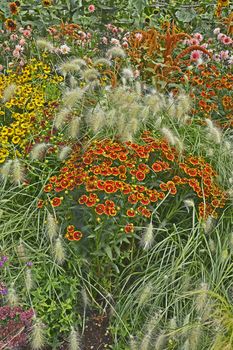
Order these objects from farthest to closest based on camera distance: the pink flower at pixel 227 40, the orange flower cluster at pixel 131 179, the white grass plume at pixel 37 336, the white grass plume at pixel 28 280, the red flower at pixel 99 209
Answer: the pink flower at pixel 227 40
the orange flower cluster at pixel 131 179
the red flower at pixel 99 209
the white grass plume at pixel 28 280
the white grass plume at pixel 37 336

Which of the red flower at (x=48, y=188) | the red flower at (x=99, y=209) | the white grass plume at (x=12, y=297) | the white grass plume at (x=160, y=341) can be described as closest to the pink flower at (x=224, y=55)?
the red flower at (x=48, y=188)

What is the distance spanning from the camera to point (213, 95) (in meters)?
4.64

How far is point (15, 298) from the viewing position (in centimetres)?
286

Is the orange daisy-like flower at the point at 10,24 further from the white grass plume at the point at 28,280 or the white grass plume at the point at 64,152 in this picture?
the white grass plume at the point at 28,280

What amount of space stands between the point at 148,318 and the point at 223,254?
494 mm

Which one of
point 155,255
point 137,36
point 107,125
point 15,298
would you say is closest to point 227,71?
point 137,36

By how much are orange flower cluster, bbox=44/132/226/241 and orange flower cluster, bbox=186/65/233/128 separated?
91 centimetres

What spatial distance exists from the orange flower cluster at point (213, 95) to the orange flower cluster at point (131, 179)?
909 millimetres

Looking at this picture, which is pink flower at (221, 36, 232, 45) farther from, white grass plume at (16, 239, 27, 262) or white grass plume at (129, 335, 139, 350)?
white grass plume at (129, 335, 139, 350)

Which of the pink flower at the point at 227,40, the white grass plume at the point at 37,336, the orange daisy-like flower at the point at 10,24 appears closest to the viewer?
the white grass plume at the point at 37,336

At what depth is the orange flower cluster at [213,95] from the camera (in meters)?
4.46

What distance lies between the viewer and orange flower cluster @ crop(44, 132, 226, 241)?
10.4 ft

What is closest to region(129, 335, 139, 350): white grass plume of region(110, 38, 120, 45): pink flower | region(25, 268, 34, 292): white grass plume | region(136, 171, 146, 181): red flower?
region(25, 268, 34, 292): white grass plume

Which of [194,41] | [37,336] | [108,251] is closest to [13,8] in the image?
[194,41]
